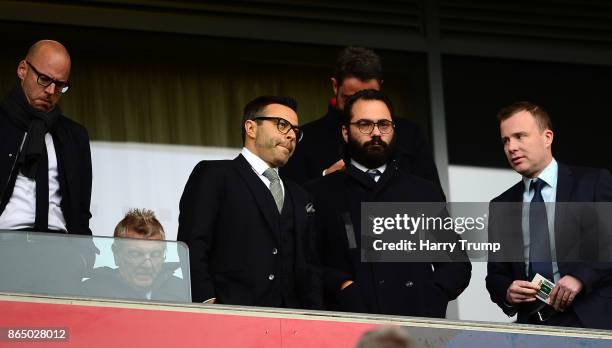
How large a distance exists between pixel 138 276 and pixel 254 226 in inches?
28.2

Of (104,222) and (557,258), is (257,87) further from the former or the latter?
(557,258)

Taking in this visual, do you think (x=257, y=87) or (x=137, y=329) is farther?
(x=257, y=87)

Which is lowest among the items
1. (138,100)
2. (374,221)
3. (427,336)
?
(427,336)

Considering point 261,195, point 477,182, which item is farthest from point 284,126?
point 477,182

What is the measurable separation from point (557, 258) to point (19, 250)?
8.79ft

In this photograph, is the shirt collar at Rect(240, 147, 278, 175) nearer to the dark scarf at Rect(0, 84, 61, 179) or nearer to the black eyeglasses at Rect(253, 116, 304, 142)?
the black eyeglasses at Rect(253, 116, 304, 142)

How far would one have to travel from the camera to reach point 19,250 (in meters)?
7.36

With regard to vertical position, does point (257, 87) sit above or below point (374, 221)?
above

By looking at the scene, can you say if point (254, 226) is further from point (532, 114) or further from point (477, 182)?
point (477, 182)

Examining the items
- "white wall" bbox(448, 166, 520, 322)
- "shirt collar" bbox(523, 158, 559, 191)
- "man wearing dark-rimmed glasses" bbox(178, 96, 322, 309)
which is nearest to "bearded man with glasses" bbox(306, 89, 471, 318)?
"man wearing dark-rimmed glasses" bbox(178, 96, 322, 309)

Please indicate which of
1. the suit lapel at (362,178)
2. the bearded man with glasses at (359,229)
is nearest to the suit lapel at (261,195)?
the bearded man with glasses at (359,229)

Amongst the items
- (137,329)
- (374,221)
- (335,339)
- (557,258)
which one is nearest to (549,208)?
(557,258)

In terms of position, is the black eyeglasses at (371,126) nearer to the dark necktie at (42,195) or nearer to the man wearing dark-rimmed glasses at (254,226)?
the man wearing dark-rimmed glasses at (254,226)

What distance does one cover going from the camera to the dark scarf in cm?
778
